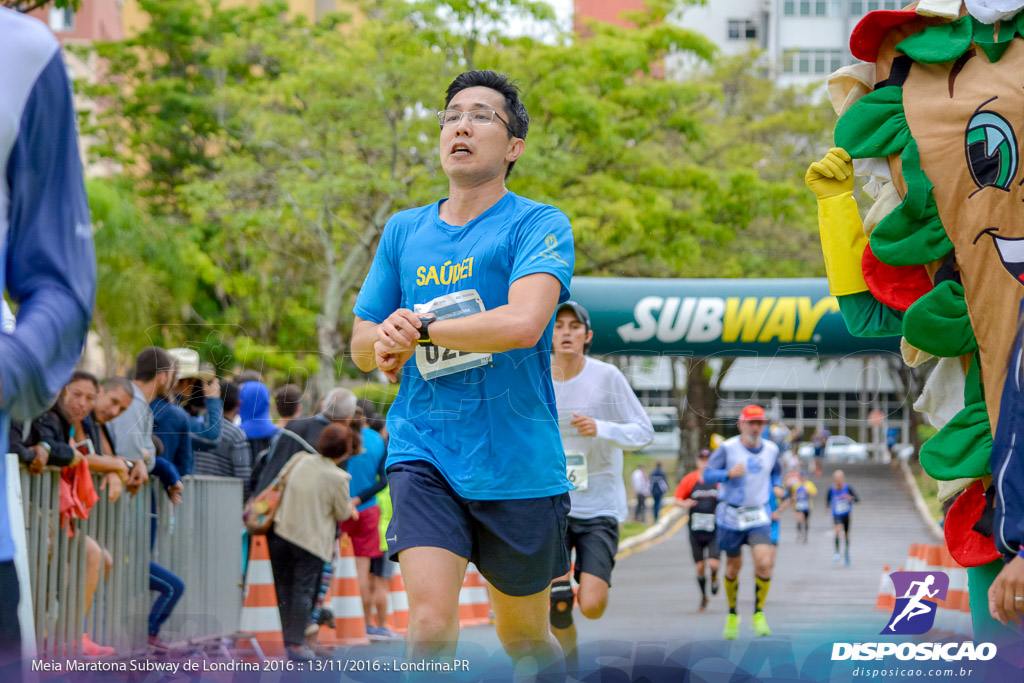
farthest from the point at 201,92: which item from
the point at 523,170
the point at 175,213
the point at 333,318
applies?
the point at 523,170

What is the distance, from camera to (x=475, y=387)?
151 inches

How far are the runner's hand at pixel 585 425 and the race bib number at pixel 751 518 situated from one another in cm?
549

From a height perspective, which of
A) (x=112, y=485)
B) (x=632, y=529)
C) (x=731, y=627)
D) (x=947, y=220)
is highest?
(x=947, y=220)

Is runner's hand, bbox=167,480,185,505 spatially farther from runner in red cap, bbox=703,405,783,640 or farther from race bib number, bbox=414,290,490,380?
runner in red cap, bbox=703,405,783,640

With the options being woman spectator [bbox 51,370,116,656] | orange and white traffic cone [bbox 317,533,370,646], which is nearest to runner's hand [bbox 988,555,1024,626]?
woman spectator [bbox 51,370,116,656]

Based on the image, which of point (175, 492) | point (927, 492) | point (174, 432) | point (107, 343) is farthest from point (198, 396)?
point (927, 492)

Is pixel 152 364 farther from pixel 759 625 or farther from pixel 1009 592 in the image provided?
pixel 759 625

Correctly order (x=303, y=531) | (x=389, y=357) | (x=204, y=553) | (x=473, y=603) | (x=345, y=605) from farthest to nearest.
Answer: (x=473, y=603)
(x=345, y=605)
(x=204, y=553)
(x=303, y=531)
(x=389, y=357)

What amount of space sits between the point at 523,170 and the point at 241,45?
8988 mm

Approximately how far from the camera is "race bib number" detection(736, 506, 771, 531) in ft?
38.4

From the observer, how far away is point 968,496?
12.5 ft

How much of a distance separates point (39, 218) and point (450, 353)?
80.6 inches

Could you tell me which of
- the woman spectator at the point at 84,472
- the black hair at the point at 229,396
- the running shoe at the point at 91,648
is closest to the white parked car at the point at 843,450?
the black hair at the point at 229,396

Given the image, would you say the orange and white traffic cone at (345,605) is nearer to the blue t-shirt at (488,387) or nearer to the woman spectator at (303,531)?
the woman spectator at (303,531)
